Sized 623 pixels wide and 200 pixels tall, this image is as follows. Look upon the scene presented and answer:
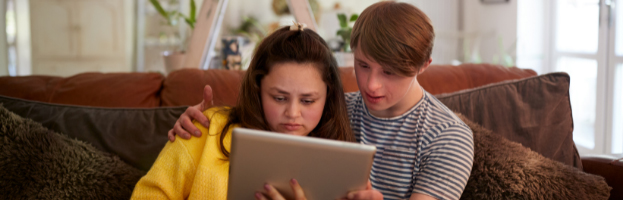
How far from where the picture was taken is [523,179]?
3.70 feet

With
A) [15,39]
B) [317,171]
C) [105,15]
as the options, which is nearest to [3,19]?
[15,39]

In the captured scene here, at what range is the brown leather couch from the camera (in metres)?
1.64

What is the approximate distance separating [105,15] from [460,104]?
463 cm

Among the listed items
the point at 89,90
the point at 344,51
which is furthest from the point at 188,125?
the point at 344,51

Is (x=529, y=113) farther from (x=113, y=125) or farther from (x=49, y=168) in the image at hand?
(x=49, y=168)

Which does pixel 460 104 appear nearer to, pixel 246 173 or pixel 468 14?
pixel 246 173

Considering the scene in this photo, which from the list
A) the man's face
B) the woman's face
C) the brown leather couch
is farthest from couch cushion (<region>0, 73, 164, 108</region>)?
the man's face

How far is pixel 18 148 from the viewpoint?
1290 mm

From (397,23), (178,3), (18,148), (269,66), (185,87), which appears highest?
(178,3)

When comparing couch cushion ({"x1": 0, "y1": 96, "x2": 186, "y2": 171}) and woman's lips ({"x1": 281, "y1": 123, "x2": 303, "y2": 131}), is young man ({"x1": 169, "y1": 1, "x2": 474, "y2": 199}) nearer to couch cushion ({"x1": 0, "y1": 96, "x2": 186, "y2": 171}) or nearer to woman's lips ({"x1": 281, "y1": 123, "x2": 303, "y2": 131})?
woman's lips ({"x1": 281, "y1": 123, "x2": 303, "y2": 131})

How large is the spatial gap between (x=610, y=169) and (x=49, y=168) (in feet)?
5.51

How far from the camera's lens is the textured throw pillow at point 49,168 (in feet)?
4.13

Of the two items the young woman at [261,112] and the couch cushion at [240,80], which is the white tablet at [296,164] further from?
the couch cushion at [240,80]

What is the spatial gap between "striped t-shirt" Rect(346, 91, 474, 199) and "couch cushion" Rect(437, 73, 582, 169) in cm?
43
